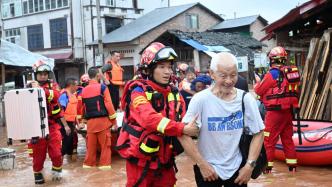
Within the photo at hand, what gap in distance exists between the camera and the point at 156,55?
3.97 m

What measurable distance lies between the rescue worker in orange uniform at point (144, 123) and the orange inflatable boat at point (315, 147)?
4074 mm

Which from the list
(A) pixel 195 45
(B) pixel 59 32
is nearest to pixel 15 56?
(A) pixel 195 45

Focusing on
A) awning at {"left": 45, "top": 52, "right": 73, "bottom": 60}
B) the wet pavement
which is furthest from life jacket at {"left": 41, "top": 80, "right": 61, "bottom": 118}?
awning at {"left": 45, "top": 52, "right": 73, "bottom": 60}

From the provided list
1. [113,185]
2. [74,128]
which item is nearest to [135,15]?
[74,128]

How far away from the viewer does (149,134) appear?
12.8ft

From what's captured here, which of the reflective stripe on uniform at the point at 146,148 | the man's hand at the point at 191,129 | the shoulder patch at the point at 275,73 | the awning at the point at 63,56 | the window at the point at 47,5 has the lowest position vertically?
the reflective stripe on uniform at the point at 146,148

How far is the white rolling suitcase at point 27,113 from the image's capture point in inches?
270

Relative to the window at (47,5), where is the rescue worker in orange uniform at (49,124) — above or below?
below

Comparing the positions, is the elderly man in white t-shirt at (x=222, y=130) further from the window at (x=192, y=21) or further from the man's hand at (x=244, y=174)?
the window at (x=192, y=21)

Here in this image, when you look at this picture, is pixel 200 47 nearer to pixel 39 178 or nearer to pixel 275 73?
pixel 275 73

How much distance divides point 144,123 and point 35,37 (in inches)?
1434

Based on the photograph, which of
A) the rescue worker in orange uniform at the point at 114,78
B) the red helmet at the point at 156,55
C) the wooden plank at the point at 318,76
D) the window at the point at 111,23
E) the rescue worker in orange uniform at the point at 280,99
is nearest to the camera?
the red helmet at the point at 156,55

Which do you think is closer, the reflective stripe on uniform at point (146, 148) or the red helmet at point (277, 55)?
the reflective stripe on uniform at point (146, 148)

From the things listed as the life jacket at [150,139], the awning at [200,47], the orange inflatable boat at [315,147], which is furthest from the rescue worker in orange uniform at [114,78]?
the awning at [200,47]
